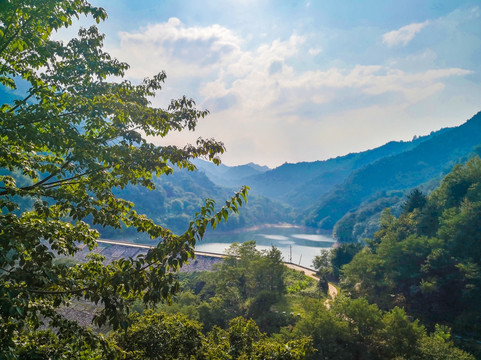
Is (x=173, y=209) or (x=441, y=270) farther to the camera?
(x=173, y=209)

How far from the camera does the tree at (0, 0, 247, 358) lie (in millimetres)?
3695

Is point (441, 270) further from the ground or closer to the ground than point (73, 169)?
closer to the ground

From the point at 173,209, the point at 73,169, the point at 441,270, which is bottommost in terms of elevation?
the point at 441,270

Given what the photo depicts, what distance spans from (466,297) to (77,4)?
114 feet

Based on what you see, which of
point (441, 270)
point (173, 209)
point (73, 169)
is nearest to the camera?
point (73, 169)

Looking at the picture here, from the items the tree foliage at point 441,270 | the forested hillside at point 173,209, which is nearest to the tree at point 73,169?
the tree foliage at point 441,270

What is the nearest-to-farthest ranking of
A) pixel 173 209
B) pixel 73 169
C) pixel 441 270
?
pixel 73 169, pixel 441 270, pixel 173 209

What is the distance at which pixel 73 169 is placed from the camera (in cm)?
477

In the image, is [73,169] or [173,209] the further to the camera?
[173,209]

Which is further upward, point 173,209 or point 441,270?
point 173,209

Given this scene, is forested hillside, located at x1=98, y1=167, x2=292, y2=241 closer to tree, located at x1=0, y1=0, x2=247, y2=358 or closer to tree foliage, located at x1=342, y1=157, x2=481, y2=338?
tree foliage, located at x1=342, y1=157, x2=481, y2=338

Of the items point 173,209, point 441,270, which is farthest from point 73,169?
point 173,209

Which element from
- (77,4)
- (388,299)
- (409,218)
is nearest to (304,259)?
(409,218)

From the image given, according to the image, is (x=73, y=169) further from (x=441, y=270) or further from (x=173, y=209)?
(x=173, y=209)
